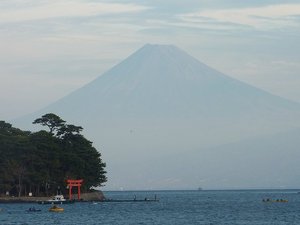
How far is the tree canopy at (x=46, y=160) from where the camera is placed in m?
131

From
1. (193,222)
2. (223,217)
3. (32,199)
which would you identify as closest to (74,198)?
(32,199)

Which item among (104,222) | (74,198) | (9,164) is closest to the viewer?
(104,222)

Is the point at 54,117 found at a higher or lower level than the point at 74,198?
higher

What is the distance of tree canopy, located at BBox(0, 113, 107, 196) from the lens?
131m

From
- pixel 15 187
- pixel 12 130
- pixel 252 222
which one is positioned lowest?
pixel 252 222

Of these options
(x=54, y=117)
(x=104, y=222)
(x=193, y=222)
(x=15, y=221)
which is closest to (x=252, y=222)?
(x=193, y=222)

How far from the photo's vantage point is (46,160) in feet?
437

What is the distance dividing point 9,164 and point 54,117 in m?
14.9

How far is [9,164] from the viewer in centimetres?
12988

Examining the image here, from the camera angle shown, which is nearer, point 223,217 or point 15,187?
point 223,217

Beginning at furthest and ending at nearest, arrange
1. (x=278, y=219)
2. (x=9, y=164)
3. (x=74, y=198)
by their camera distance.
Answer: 1. (x=74, y=198)
2. (x=9, y=164)
3. (x=278, y=219)

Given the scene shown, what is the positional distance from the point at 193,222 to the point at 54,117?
51.1m

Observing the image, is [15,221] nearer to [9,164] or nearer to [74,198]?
[9,164]

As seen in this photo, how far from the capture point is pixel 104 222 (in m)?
94.2
